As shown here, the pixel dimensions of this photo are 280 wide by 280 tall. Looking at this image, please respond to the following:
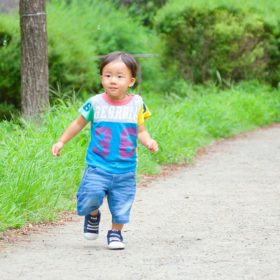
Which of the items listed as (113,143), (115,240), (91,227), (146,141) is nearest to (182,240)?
(115,240)

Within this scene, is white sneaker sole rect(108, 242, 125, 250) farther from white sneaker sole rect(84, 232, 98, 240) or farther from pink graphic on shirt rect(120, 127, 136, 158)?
pink graphic on shirt rect(120, 127, 136, 158)

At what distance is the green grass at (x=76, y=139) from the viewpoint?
24.4ft

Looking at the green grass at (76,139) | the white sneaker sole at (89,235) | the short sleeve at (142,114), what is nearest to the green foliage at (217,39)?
the green grass at (76,139)

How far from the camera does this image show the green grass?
745 centimetres

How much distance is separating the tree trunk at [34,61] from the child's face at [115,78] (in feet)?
14.8

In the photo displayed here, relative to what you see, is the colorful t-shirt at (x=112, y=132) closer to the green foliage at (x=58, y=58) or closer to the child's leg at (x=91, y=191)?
the child's leg at (x=91, y=191)

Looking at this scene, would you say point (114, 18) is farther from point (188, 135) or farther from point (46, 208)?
point (46, 208)

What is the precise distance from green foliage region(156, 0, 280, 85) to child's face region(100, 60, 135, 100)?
32.5ft

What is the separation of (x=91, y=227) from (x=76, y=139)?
11.1ft

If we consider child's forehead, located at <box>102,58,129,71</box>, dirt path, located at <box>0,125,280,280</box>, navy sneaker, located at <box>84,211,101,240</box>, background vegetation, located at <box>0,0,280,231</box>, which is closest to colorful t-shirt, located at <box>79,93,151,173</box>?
child's forehead, located at <box>102,58,129,71</box>

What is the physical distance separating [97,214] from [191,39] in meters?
10.3

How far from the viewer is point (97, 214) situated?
6.57 meters

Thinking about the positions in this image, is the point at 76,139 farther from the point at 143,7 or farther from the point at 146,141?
the point at 143,7

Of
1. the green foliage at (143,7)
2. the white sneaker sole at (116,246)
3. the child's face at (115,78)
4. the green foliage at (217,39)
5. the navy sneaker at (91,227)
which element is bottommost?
the green foliage at (143,7)
